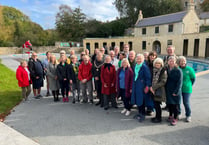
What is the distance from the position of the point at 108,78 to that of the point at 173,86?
1.91m

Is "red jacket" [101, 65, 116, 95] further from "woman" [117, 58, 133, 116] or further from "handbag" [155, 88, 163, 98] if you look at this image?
"handbag" [155, 88, 163, 98]

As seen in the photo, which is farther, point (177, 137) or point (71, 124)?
point (71, 124)

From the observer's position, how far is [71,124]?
4086 mm

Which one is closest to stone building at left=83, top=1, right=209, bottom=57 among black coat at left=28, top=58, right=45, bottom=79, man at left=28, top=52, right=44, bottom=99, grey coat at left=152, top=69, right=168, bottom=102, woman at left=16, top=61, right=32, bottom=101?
grey coat at left=152, top=69, right=168, bottom=102

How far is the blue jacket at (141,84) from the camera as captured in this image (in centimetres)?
400

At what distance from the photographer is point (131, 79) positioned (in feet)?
14.5

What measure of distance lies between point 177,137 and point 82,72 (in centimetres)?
350

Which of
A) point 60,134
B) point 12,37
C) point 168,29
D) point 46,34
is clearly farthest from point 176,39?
point 12,37

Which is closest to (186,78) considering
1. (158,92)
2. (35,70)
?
(158,92)

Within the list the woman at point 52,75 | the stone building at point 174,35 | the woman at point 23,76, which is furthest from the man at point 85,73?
the stone building at point 174,35

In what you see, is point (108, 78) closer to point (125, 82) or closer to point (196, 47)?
point (125, 82)

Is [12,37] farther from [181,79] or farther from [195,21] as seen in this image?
[181,79]

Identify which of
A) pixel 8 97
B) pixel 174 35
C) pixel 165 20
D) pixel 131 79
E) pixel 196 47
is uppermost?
pixel 165 20

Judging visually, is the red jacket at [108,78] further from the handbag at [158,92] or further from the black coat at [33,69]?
the black coat at [33,69]
